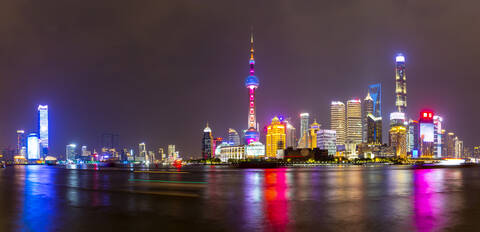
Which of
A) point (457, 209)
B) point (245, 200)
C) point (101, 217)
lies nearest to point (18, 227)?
point (101, 217)

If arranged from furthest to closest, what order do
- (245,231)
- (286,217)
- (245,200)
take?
(245,200), (286,217), (245,231)

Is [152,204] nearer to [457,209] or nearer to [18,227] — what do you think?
[18,227]

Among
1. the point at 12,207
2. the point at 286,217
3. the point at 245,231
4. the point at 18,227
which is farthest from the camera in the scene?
the point at 12,207

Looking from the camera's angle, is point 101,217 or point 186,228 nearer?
point 186,228

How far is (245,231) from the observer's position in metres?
15.0

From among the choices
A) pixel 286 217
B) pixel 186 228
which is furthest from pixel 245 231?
pixel 286 217

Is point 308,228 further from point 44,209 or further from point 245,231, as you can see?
point 44,209

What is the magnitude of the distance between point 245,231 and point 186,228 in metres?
2.48

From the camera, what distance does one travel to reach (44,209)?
21422 mm

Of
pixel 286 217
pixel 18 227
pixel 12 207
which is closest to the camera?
pixel 18 227

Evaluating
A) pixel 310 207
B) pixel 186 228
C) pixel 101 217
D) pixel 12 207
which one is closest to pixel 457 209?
pixel 310 207

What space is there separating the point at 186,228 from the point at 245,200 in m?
10.6

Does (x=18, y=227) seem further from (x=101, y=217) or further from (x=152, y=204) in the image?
(x=152, y=204)

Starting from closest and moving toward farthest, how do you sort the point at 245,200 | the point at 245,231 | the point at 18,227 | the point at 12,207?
the point at 245,231
the point at 18,227
the point at 12,207
the point at 245,200
